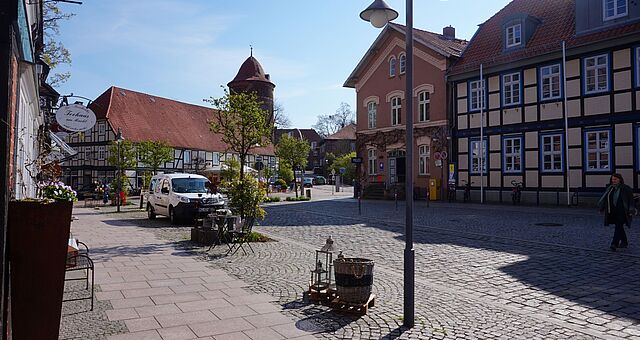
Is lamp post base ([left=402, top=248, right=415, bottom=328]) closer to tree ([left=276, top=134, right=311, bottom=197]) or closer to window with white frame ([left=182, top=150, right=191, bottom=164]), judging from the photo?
tree ([left=276, top=134, right=311, bottom=197])

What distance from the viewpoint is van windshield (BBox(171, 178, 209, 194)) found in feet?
59.6

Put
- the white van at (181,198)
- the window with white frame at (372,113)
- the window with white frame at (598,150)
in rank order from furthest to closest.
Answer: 1. the window with white frame at (372,113)
2. the window with white frame at (598,150)
3. the white van at (181,198)

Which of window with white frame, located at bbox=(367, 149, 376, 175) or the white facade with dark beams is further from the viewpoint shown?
window with white frame, located at bbox=(367, 149, 376, 175)

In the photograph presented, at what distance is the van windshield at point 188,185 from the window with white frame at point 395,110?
18136mm

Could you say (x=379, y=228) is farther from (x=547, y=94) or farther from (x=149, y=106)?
(x=149, y=106)

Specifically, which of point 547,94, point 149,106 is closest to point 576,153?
point 547,94

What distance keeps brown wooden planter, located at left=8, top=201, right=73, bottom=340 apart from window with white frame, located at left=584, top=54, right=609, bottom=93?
23791 mm

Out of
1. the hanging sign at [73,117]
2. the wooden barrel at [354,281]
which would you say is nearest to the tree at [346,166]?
the hanging sign at [73,117]

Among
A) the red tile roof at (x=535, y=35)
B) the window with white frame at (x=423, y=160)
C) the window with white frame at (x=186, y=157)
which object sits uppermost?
the red tile roof at (x=535, y=35)

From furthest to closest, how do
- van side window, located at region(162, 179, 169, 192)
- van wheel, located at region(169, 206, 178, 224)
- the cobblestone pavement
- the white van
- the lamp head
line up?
van side window, located at region(162, 179, 169, 192), van wheel, located at region(169, 206, 178, 224), the white van, the lamp head, the cobblestone pavement

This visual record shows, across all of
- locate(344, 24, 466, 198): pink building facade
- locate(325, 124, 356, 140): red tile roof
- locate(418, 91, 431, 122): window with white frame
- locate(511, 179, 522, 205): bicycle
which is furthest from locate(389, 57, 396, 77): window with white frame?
locate(325, 124, 356, 140): red tile roof

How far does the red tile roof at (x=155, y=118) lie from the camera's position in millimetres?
48469

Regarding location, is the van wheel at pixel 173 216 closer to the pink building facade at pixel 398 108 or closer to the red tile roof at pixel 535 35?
the pink building facade at pixel 398 108

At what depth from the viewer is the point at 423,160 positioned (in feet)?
104
